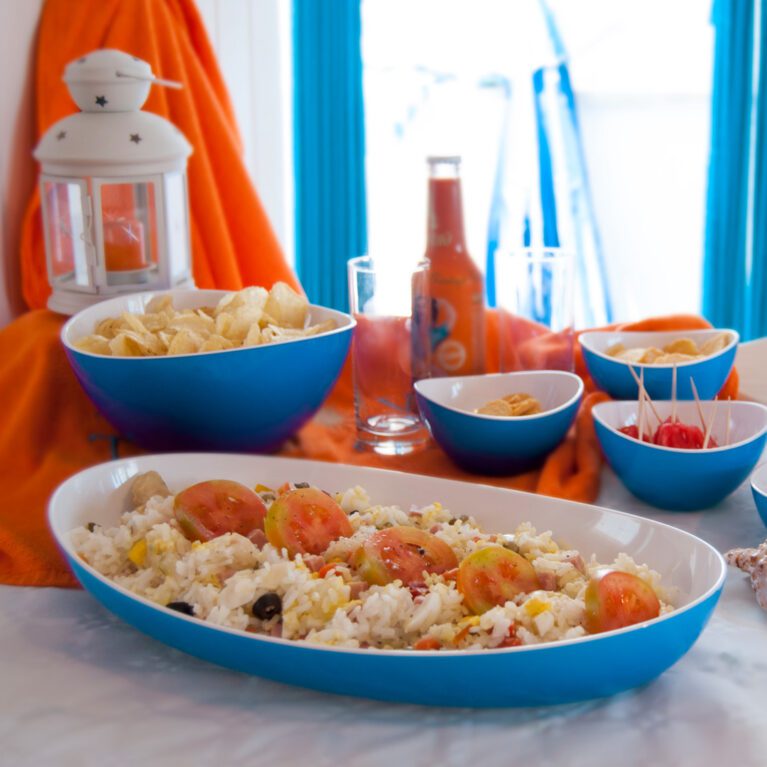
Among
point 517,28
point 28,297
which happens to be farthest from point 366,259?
point 517,28

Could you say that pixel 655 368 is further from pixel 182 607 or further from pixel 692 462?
pixel 182 607

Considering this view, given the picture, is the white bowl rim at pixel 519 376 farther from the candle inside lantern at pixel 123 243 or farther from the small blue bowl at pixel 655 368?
the candle inside lantern at pixel 123 243

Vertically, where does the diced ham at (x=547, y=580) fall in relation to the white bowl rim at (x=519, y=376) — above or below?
below

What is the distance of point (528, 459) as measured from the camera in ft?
3.86

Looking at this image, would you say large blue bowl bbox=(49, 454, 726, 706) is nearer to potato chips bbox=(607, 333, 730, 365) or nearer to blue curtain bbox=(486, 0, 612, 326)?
potato chips bbox=(607, 333, 730, 365)

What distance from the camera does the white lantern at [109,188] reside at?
51.3 inches

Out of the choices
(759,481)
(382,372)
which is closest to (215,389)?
(382,372)

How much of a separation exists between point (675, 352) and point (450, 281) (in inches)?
11.1

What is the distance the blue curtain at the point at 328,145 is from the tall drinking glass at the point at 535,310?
1.45 meters

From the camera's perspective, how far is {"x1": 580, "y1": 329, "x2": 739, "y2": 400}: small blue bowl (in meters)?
1.24

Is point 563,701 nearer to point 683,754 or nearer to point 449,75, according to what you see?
point 683,754

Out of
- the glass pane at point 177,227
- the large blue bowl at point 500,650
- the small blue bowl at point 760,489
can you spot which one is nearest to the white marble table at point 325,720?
the large blue bowl at point 500,650

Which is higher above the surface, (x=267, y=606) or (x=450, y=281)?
(x=450, y=281)

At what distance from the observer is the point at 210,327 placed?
1200mm
